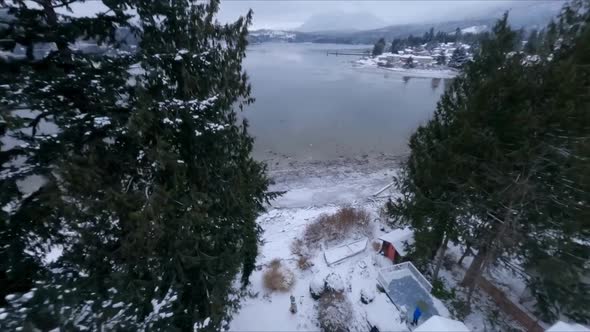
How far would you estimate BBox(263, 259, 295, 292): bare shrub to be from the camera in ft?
30.1

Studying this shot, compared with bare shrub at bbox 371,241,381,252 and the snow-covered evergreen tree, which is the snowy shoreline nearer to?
bare shrub at bbox 371,241,381,252

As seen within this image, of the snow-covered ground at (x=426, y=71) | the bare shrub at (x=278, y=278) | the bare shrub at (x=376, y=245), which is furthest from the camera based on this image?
the snow-covered ground at (x=426, y=71)

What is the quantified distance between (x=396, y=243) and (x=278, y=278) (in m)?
4.61

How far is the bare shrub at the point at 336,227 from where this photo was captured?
1207cm

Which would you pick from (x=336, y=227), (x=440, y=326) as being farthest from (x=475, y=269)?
(x=336, y=227)

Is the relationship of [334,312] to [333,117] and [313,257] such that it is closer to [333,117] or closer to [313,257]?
[313,257]

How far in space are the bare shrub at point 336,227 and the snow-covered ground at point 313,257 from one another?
500 mm

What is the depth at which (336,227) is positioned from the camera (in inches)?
487

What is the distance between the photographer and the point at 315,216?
1429 cm

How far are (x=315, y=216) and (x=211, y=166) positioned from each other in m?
10.4

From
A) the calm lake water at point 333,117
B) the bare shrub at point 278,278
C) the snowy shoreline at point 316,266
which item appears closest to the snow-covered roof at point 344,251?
the snowy shoreline at point 316,266

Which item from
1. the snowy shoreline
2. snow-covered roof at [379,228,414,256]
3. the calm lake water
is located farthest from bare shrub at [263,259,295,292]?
the calm lake water

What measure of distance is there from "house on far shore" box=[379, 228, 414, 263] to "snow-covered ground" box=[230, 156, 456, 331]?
0.31 m

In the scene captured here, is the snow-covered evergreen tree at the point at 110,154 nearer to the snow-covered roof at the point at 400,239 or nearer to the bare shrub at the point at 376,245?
the snow-covered roof at the point at 400,239
